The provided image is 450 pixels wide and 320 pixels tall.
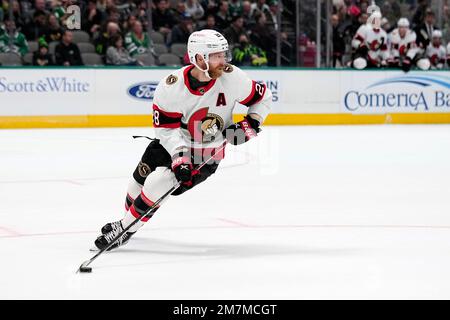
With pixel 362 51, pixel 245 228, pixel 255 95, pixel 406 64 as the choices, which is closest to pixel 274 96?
pixel 362 51

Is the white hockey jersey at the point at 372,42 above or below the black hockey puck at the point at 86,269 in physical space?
below

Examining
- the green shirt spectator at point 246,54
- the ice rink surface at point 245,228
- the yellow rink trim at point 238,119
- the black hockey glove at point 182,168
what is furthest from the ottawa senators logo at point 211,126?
the green shirt spectator at point 246,54

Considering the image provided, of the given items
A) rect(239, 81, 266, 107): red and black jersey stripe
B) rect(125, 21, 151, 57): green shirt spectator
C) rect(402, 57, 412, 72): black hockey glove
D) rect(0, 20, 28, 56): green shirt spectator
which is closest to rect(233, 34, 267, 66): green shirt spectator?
rect(125, 21, 151, 57): green shirt spectator

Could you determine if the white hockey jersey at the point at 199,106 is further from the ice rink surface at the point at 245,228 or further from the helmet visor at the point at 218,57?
the ice rink surface at the point at 245,228

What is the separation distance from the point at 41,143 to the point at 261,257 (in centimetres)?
719

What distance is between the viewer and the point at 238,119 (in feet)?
46.5

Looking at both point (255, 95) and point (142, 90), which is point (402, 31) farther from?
point (255, 95)

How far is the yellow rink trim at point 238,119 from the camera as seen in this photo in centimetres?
1381

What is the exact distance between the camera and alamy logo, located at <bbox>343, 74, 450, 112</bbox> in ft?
50.2

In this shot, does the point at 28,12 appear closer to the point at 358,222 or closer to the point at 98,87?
the point at 98,87

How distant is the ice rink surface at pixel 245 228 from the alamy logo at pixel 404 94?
4309 millimetres

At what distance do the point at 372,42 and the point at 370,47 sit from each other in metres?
0.14
